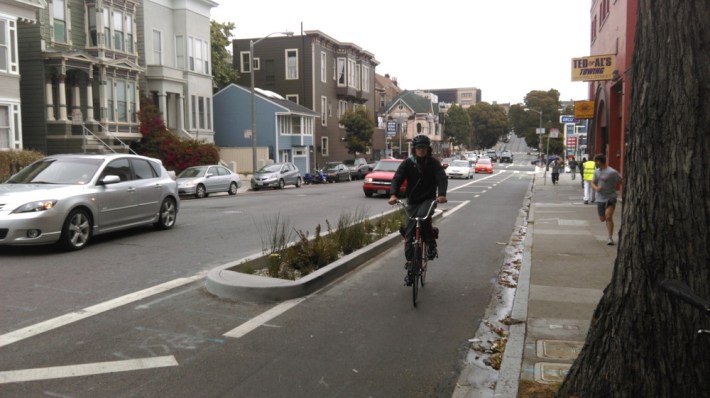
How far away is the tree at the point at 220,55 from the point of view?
5076 centimetres

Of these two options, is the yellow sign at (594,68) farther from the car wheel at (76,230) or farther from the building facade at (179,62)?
the building facade at (179,62)

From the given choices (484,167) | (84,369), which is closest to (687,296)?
(84,369)

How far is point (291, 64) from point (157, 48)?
19127mm

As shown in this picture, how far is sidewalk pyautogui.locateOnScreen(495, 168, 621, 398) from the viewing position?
493 cm

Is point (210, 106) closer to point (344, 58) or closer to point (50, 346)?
point (344, 58)

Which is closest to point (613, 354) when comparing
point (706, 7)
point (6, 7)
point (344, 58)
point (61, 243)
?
point (706, 7)

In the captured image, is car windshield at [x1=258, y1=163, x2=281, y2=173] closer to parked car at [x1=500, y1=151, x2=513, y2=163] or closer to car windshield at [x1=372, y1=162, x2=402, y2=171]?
car windshield at [x1=372, y1=162, x2=402, y2=171]

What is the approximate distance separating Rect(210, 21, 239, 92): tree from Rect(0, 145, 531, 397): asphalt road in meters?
43.5

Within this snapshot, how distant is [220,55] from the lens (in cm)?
5216

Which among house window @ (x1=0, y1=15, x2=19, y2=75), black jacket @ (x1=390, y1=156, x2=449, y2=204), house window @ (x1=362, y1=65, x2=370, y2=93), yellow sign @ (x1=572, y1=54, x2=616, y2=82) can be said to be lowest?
black jacket @ (x1=390, y1=156, x2=449, y2=204)

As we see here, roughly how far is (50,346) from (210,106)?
36181mm

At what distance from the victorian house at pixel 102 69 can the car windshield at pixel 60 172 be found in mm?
15825

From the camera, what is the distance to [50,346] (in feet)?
17.1

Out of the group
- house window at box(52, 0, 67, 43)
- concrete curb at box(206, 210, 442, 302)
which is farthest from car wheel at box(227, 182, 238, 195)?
concrete curb at box(206, 210, 442, 302)
